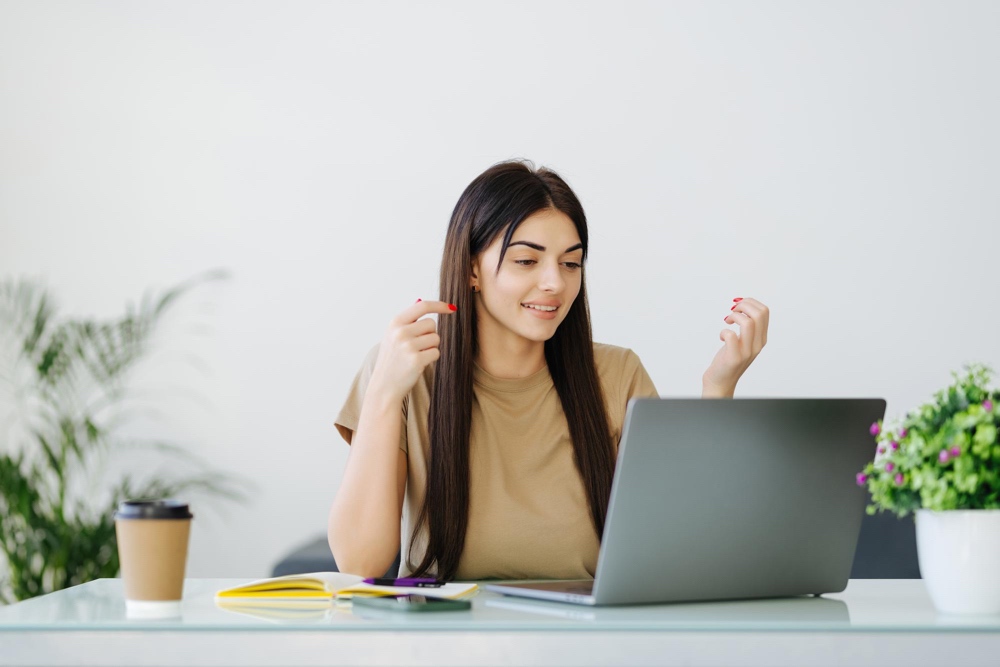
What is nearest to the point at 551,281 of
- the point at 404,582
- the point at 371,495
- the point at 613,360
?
the point at 613,360

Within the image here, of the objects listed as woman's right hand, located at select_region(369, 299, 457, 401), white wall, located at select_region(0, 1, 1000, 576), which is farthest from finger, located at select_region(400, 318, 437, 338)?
white wall, located at select_region(0, 1, 1000, 576)

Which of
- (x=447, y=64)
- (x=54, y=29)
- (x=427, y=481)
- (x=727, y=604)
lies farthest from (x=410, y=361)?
(x=54, y=29)

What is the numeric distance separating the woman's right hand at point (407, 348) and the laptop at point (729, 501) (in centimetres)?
43

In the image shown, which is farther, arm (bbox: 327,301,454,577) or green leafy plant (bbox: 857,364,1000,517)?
arm (bbox: 327,301,454,577)

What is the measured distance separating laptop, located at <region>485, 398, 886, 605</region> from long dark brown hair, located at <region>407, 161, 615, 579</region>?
56cm

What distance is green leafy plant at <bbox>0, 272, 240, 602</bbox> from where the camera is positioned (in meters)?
3.24

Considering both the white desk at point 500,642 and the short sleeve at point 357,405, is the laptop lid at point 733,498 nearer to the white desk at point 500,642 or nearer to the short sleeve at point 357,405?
the white desk at point 500,642

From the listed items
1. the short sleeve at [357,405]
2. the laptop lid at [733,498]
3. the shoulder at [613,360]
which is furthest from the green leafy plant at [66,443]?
the laptop lid at [733,498]

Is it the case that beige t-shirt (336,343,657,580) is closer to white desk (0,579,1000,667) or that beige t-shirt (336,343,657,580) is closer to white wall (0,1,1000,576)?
white desk (0,579,1000,667)

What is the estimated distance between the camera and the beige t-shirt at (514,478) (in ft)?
5.83

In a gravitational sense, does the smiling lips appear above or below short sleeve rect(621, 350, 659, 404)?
above

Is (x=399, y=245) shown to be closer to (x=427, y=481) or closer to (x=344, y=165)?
(x=344, y=165)

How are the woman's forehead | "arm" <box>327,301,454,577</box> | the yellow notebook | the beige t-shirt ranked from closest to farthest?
the yellow notebook
"arm" <box>327,301,454,577</box>
the beige t-shirt
the woman's forehead

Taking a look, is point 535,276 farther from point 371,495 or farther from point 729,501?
point 729,501
